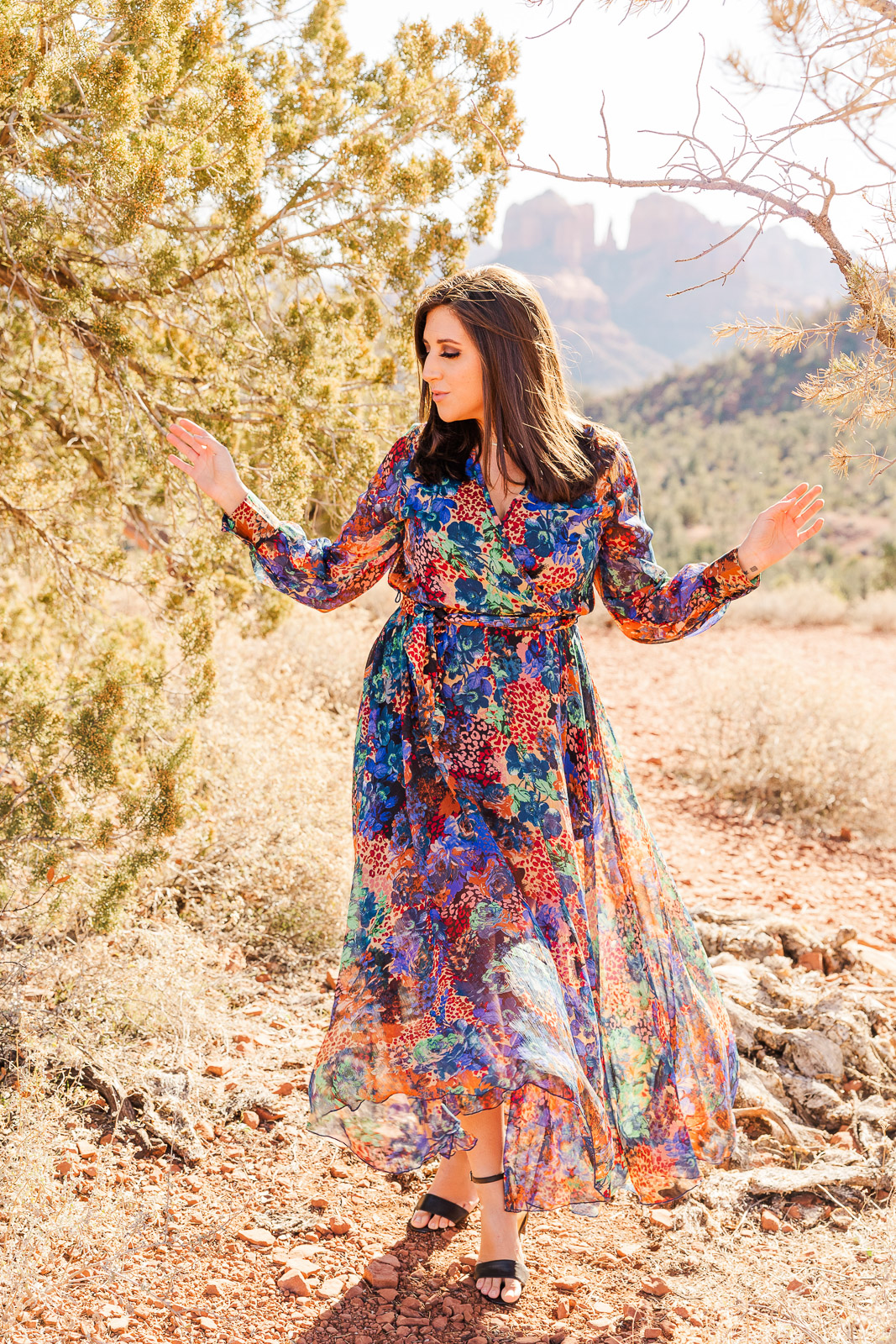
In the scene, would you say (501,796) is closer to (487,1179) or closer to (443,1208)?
(487,1179)

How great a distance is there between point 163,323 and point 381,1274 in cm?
277

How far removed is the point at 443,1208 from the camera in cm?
228

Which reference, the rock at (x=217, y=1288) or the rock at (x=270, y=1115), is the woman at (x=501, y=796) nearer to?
the rock at (x=217, y=1288)

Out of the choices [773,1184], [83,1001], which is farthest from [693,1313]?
[83,1001]

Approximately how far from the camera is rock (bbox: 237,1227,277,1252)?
2.19 m

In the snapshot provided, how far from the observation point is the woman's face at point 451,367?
7.21 ft

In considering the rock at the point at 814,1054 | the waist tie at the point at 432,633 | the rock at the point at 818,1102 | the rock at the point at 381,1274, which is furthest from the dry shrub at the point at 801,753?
the rock at the point at 381,1274

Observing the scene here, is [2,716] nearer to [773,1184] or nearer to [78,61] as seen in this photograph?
[78,61]

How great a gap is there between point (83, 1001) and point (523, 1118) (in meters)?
1.36

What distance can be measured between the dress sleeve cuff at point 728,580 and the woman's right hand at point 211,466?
41.2 inches

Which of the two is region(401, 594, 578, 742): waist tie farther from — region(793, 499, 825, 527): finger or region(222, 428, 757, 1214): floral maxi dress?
region(793, 499, 825, 527): finger

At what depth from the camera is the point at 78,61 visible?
7.41ft

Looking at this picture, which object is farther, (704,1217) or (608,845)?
(704,1217)

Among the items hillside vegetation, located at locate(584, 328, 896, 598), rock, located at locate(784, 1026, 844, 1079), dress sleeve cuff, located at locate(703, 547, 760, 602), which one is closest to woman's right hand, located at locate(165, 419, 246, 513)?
dress sleeve cuff, located at locate(703, 547, 760, 602)
